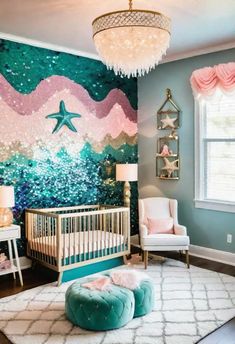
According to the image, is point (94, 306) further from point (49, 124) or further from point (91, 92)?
point (91, 92)

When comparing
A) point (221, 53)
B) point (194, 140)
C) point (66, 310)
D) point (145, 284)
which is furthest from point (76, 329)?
point (221, 53)

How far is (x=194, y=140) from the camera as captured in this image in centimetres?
473

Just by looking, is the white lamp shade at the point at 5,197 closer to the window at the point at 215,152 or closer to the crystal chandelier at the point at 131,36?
the crystal chandelier at the point at 131,36

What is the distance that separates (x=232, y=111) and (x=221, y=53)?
72cm

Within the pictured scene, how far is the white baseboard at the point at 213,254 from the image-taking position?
4.39m

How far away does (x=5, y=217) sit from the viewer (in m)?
3.79

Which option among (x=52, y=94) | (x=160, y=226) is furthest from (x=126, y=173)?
(x=52, y=94)

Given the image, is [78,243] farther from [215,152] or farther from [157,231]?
[215,152]

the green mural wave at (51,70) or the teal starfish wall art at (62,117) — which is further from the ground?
the green mural wave at (51,70)

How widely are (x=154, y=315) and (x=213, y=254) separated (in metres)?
1.83

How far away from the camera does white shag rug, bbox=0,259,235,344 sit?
261 centimetres

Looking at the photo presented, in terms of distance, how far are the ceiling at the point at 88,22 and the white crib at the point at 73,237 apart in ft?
6.35

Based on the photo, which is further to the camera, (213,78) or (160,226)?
(160,226)

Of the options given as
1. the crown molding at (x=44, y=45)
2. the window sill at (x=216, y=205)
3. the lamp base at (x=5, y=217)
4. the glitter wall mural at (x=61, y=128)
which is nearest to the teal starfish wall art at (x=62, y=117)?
the glitter wall mural at (x=61, y=128)
